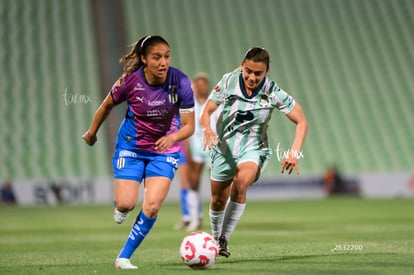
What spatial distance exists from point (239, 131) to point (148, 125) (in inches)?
45.0

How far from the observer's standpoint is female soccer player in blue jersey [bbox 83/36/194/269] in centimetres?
688

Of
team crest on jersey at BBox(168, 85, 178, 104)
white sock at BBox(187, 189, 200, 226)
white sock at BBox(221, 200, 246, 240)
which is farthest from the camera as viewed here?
white sock at BBox(187, 189, 200, 226)

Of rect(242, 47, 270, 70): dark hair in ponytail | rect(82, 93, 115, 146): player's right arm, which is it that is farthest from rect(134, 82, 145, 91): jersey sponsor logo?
rect(242, 47, 270, 70): dark hair in ponytail

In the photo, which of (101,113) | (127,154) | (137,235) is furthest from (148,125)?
(137,235)

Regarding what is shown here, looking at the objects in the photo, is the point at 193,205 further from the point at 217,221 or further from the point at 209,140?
the point at 209,140

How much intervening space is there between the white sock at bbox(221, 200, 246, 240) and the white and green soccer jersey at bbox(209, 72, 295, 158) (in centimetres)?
51

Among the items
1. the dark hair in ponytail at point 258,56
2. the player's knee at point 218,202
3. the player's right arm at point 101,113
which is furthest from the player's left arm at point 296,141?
the player's right arm at point 101,113

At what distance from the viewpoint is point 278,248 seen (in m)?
8.69

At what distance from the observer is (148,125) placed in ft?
23.5

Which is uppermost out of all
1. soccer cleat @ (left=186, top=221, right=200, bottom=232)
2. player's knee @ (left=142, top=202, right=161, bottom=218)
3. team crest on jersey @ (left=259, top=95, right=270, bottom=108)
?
team crest on jersey @ (left=259, top=95, right=270, bottom=108)

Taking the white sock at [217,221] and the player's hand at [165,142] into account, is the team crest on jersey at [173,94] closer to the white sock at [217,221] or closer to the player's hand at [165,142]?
the player's hand at [165,142]

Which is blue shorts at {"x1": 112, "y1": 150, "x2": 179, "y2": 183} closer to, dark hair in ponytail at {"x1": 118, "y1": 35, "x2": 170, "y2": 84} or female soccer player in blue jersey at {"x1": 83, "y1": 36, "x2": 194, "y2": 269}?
female soccer player in blue jersey at {"x1": 83, "y1": 36, "x2": 194, "y2": 269}

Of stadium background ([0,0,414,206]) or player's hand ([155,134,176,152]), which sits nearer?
player's hand ([155,134,176,152])

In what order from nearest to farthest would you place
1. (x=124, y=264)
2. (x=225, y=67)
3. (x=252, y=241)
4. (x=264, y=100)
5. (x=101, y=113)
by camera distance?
(x=124, y=264)
(x=101, y=113)
(x=264, y=100)
(x=252, y=241)
(x=225, y=67)
